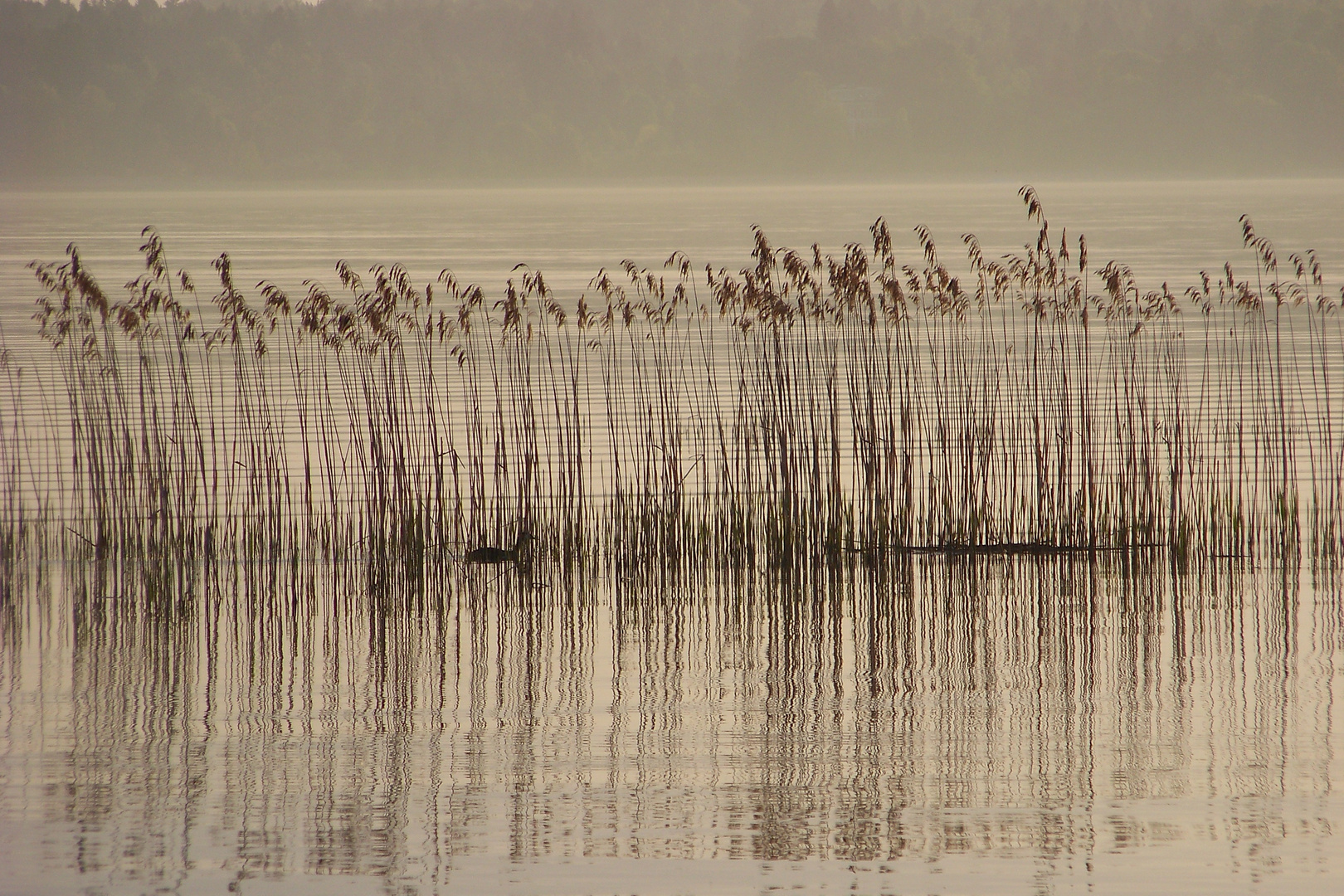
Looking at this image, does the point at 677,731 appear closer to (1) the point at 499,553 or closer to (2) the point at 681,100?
(1) the point at 499,553

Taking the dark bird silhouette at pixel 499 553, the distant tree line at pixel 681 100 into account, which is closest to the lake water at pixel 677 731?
the dark bird silhouette at pixel 499 553

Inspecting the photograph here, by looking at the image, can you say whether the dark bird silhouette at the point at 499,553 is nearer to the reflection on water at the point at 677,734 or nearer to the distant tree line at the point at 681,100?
the reflection on water at the point at 677,734

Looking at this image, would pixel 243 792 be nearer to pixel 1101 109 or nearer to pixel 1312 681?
pixel 1312 681

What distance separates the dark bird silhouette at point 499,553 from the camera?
9.04 m

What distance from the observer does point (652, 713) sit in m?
5.99

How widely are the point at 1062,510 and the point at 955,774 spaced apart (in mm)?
4134

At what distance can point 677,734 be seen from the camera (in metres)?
5.70

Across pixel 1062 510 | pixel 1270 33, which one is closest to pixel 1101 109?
pixel 1270 33

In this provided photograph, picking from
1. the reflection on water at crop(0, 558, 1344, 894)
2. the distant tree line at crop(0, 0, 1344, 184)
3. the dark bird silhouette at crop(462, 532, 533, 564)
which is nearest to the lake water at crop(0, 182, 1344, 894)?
the reflection on water at crop(0, 558, 1344, 894)

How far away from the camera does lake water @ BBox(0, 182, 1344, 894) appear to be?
178 inches

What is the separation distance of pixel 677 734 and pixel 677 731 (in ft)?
0.14

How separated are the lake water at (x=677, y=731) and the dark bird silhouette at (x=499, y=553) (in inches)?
12.0

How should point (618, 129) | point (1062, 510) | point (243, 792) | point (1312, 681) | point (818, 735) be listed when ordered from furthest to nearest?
point (618, 129) → point (1062, 510) → point (1312, 681) → point (818, 735) → point (243, 792)

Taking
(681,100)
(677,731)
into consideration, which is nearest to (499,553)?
(677,731)
